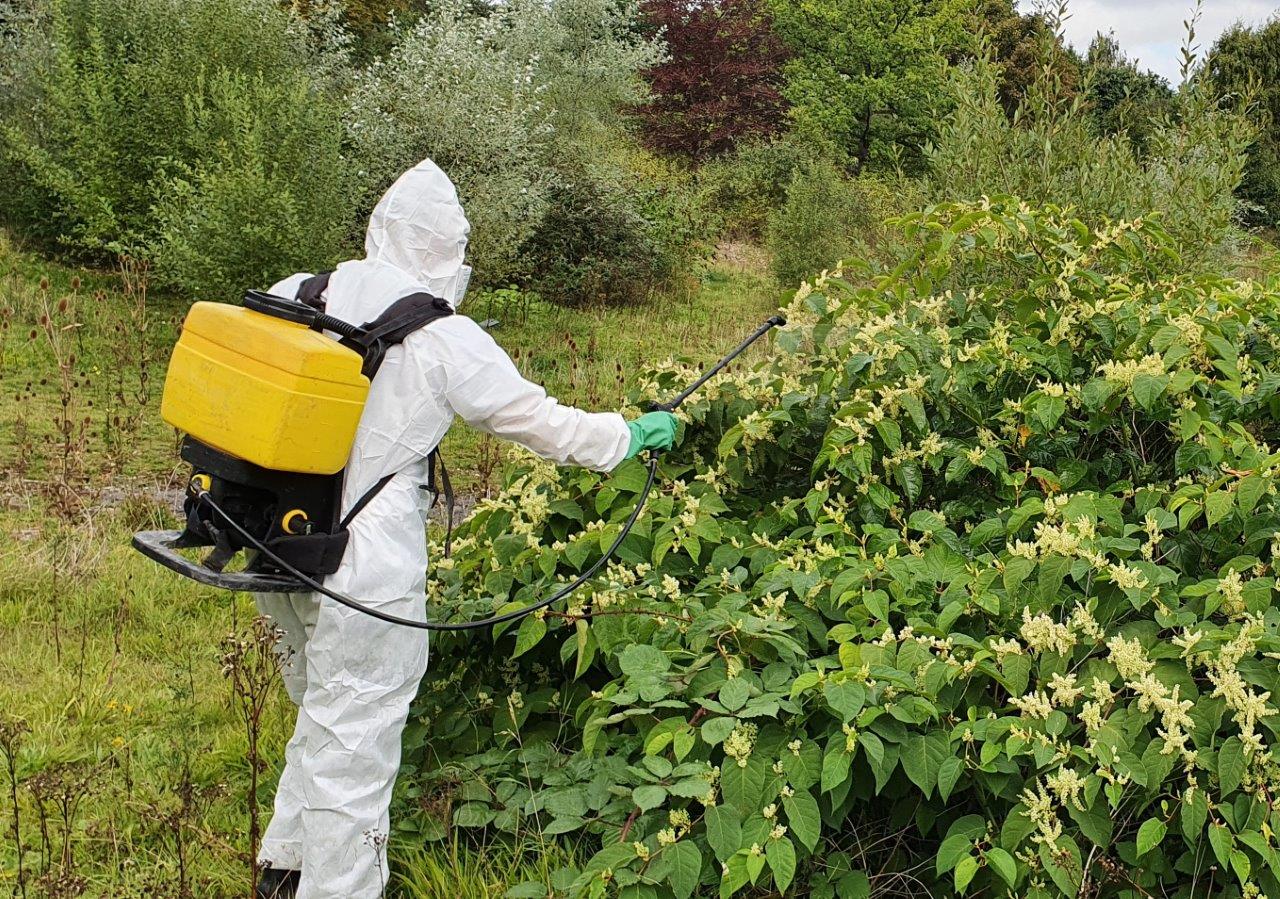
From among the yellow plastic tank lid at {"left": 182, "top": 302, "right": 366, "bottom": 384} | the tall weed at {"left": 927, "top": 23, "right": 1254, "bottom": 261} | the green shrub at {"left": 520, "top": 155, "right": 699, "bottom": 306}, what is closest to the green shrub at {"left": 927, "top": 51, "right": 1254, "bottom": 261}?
the tall weed at {"left": 927, "top": 23, "right": 1254, "bottom": 261}

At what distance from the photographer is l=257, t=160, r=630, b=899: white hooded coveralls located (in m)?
2.66

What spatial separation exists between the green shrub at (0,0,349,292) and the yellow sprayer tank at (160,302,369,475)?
659 centimetres

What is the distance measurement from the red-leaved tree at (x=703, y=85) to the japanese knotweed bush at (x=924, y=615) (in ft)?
59.1

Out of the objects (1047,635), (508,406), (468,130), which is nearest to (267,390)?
(508,406)

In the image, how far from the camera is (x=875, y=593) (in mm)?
2732

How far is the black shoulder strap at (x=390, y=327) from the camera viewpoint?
8.78ft

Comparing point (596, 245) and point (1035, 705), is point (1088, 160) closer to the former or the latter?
A: point (1035, 705)

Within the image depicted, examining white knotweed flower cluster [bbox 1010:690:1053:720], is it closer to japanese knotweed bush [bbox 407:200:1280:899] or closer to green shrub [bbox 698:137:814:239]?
japanese knotweed bush [bbox 407:200:1280:899]

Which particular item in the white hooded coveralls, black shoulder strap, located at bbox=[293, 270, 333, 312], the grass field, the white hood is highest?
the white hood

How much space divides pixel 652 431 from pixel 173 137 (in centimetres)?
912

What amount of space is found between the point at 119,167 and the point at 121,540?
6749 millimetres

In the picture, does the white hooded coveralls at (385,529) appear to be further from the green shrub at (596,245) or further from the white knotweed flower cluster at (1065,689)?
the green shrub at (596,245)

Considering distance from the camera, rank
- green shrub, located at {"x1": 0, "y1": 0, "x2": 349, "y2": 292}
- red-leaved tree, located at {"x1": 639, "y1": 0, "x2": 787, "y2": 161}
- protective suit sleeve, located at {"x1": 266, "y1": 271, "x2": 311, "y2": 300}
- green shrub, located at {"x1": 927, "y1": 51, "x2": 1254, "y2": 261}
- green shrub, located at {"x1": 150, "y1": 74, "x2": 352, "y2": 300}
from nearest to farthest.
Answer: protective suit sleeve, located at {"x1": 266, "y1": 271, "x2": 311, "y2": 300} < green shrub, located at {"x1": 927, "y1": 51, "x2": 1254, "y2": 261} < green shrub, located at {"x1": 150, "y1": 74, "x2": 352, "y2": 300} < green shrub, located at {"x1": 0, "y1": 0, "x2": 349, "y2": 292} < red-leaved tree, located at {"x1": 639, "y1": 0, "x2": 787, "y2": 161}

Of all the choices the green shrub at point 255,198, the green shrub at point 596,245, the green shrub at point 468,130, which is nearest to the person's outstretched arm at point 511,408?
the green shrub at point 255,198
